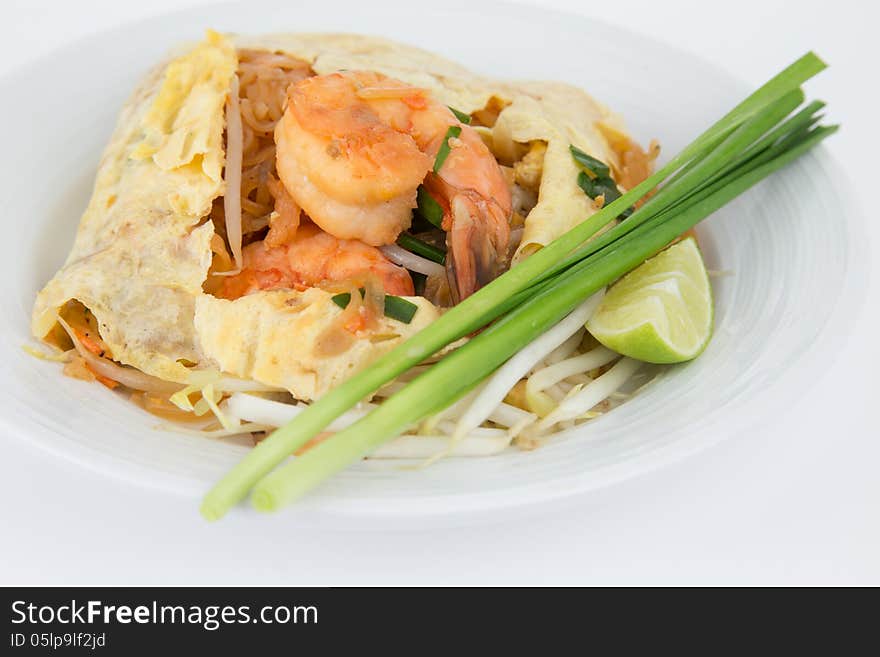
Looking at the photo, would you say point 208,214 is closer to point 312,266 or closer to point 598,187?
point 312,266

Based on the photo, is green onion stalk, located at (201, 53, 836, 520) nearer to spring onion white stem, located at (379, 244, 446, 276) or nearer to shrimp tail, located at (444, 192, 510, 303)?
shrimp tail, located at (444, 192, 510, 303)

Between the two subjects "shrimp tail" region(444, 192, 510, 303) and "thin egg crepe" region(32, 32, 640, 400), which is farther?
"shrimp tail" region(444, 192, 510, 303)

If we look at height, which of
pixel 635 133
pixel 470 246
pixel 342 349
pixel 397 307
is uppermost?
pixel 635 133

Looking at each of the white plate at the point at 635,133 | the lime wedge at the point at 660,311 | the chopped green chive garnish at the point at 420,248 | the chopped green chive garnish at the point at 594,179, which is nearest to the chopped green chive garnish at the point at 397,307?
the chopped green chive garnish at the point at 420,248

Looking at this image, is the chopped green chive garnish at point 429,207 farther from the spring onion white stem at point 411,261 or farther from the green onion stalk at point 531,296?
the green onion stalk at point 531,296

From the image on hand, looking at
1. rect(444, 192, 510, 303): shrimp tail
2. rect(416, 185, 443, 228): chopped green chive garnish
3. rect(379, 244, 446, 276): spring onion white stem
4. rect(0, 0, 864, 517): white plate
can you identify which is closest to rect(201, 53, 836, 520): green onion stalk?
rect(0, 0, 864, 517): white plate

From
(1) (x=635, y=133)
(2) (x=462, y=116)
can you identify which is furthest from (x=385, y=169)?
(1) (x=635, y=133)
